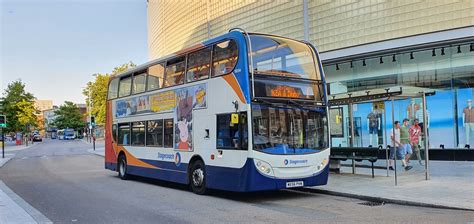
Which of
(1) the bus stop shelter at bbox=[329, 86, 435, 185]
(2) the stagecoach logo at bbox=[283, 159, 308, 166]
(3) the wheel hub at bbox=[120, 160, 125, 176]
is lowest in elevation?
(3) the wheel hub at bbox=[120, 160, 125, 176]

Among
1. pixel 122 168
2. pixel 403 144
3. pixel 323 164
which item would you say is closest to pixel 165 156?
pixel 122 168

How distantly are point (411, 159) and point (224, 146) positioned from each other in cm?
661

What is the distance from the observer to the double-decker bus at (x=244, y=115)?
10141 millimetres

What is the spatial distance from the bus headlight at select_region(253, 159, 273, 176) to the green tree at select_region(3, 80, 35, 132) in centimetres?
5762

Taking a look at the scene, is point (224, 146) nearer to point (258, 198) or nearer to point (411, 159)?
point (258, 198)

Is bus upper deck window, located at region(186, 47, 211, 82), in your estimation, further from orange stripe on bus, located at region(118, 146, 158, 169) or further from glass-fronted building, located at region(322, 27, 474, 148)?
glass-fronted building, located at region(322, 27, 474, 148)

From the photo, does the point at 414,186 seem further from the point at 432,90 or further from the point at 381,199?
the point at 432,90

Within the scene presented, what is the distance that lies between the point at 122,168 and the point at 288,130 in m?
8.17

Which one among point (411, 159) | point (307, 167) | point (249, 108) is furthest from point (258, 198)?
point (411, 159)

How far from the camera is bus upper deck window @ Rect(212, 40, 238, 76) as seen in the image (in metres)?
10.7

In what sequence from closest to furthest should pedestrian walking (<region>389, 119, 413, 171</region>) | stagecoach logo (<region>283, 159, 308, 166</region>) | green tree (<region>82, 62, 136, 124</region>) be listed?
stagecoach logo (<region>283, 159, 308, 166</region>), pedestrian walking (<region>389, 119, 413, 171</region>), green tree (<region>82, 62, 136, 124</region>)

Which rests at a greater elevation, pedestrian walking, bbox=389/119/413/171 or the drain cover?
pedestrian walking, bbox=389/119/413/171

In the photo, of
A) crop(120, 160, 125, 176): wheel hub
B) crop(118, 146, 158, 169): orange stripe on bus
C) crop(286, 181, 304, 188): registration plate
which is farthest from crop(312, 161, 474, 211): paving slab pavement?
crop(120, 160, 125, 176): wheel hub

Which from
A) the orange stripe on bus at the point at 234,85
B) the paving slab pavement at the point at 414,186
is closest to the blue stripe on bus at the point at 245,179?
the paving slab pavement at the point at 414,186
